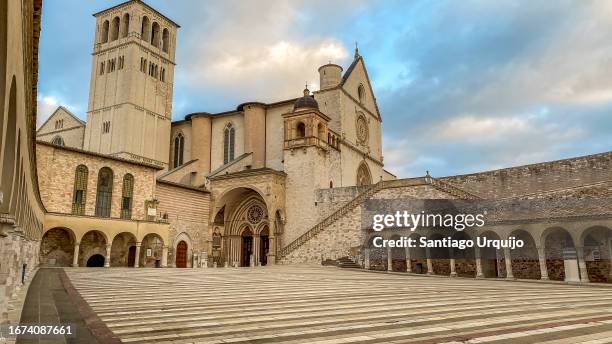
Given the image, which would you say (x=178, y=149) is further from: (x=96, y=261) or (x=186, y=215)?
(x=96, y=261)

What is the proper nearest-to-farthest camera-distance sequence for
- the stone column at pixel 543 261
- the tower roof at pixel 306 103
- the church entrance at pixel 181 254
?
1. the stone column at pixel 543 261
2. the church entrance at pixel 181 254
3. the tower roof at pixel 306 103

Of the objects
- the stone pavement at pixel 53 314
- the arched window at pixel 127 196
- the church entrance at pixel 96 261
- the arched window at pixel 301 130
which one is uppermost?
the arched window at pixel 301 130

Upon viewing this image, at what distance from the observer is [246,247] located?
119 feet

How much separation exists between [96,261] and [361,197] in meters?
17.6

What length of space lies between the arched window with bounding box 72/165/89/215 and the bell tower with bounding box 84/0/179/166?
41.8 ft

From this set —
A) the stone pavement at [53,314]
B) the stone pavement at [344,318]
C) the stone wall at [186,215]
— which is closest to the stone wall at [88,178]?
the stone wall at [186,215]

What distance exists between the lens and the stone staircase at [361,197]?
26.2 metres

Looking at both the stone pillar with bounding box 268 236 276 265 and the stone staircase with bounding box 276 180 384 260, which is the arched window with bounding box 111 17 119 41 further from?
the stone staircase with bounding box 276 180 384 260

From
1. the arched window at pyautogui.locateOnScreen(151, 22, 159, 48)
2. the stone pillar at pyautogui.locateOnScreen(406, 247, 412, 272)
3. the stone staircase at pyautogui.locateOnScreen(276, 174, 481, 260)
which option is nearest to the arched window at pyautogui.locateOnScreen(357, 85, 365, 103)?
the stone staircase at pyautogui.locateOnScreen(276, 174, 481, 260)

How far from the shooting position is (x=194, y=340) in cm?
504

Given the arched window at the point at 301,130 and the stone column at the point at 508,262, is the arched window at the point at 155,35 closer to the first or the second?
the arched window at the point at 301,130


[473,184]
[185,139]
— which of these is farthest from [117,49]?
[473,184]

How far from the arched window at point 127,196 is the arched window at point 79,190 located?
97.3 inches

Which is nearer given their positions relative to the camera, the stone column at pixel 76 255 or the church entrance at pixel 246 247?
the stone column at pixel 76 255
